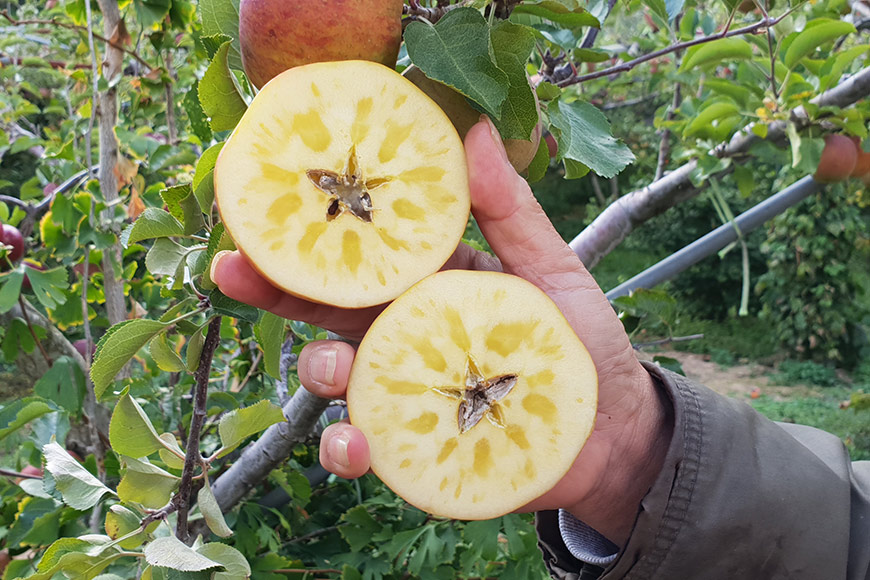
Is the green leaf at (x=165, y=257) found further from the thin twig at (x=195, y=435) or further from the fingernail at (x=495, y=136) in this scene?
the fingernail at (x=495, y=136)

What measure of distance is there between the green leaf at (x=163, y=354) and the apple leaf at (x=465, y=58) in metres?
0.37

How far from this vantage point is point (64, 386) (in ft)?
3.55

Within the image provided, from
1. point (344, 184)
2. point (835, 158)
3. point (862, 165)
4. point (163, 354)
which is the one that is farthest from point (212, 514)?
point (862, 165)

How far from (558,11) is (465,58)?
153 mm

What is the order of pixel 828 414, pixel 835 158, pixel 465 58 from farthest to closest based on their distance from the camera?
1. pixel 828 414
2. pixel 835 158
3. pixel 465 58

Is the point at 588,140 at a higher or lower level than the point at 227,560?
higher

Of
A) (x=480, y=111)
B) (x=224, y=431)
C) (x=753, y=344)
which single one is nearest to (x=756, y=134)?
(x=480, y=111)

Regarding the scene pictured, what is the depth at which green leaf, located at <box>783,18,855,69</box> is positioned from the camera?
1153 millimetres

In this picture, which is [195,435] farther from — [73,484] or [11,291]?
[11,291]

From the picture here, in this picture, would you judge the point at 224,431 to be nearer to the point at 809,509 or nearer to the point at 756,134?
the point at 809,509

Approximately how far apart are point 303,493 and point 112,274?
487mm

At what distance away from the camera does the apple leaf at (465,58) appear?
18.4 inches

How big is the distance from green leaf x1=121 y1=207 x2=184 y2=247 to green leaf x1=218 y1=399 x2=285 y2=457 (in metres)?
0.17

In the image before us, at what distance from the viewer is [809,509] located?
2.26 feet
